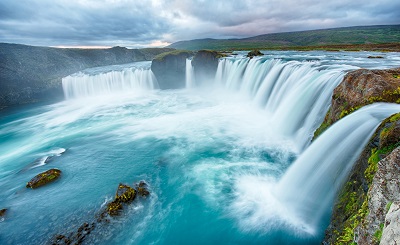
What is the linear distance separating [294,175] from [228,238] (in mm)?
3616

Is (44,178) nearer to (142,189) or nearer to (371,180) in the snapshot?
(142,189)

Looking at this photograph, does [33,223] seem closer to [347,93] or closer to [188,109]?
[347,93]

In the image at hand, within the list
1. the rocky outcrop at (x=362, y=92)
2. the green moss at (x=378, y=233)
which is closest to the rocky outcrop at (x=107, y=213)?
the green moss at (x=378, y=233)

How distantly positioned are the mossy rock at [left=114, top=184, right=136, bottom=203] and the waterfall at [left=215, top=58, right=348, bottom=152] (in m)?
9.10

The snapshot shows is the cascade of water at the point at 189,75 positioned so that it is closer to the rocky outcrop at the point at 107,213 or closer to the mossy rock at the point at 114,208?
the rocky outcrop at the point at 107,213

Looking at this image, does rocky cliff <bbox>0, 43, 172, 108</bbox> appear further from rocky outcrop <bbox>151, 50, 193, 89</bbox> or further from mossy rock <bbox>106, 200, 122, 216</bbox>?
mossy rock <bbox>106, 200, 122, 216</bbox>

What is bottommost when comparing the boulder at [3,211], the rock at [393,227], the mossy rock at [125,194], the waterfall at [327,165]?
the boulder at [3,211]

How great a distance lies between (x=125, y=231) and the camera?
7727mm

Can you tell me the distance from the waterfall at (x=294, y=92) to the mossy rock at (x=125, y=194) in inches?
358

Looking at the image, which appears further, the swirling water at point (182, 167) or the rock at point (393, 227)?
the swirling water at point (182, 167)

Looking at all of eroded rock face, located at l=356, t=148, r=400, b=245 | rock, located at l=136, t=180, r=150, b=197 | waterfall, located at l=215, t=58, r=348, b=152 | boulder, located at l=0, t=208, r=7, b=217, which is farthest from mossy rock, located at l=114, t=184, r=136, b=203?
waterfall, located at l=215, t=58, r=348, b=152

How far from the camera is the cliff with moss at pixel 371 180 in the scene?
11.9ft

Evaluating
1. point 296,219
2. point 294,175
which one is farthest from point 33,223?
point 294,175

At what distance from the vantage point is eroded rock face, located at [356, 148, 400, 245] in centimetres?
354
